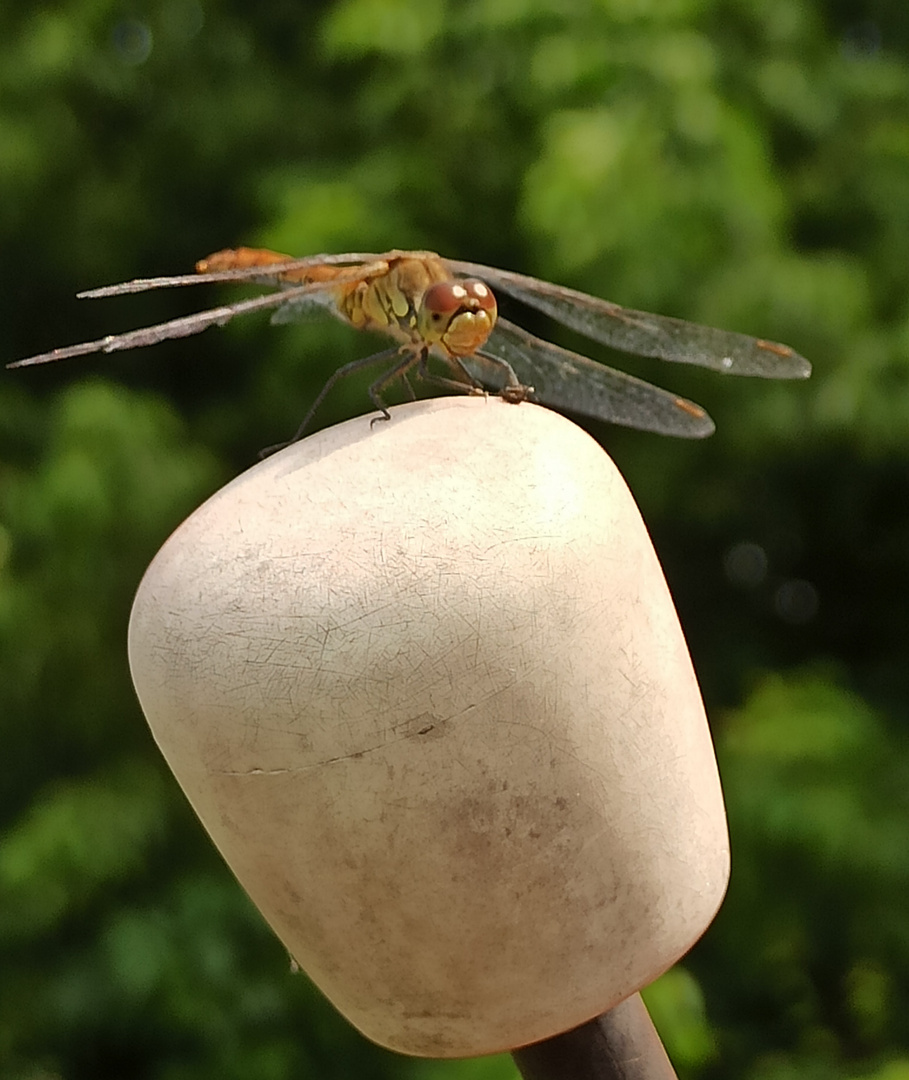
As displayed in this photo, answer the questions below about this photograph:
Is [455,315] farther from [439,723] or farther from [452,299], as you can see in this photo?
[439,723]

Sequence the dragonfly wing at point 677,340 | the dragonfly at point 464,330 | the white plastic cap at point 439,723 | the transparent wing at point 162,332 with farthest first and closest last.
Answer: the dragonfly wing at point 677,340
the dragonfly at point 464,330
the transparent wing at point 162,332
the white plastic cap at point 439,723

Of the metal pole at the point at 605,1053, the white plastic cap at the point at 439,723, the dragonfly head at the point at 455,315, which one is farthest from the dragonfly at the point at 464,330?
the metal pole at the point at 605,1053

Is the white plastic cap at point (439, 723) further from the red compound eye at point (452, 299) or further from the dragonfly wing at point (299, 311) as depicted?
the dragonfly wing at point (299, 311)

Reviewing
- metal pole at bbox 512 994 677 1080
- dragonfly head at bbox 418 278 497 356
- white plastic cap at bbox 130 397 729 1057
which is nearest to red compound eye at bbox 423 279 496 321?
dragonfly head at bbox 418 278 497 356

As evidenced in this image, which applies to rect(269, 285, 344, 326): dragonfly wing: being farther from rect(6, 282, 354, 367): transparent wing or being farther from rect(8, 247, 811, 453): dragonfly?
rect(6, 282, 354, 367): transparent wing

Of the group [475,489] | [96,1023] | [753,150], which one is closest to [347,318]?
[475,489]

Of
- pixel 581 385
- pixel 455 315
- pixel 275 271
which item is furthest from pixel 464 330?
pixel 581 385
